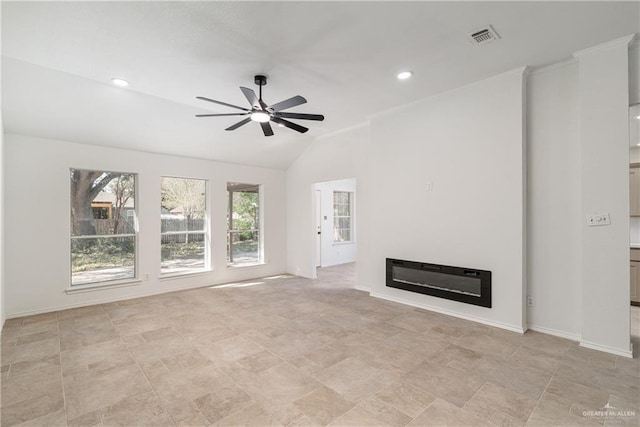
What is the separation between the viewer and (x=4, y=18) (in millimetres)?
2461

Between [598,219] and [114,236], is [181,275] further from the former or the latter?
[598,219]

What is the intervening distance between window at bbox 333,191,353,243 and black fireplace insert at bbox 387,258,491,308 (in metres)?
4.13

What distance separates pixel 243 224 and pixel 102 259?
8.73ft

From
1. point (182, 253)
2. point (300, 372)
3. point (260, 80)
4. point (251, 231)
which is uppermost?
point (260, 80)

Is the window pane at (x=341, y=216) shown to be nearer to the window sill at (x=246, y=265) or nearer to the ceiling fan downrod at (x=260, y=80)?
the window sill at (x=246, y=265)

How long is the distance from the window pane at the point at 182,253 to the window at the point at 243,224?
2.03 feet

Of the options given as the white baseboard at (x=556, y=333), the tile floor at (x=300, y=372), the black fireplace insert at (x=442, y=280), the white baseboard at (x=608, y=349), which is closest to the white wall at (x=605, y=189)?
the white baseboard at (x=608, y=349)

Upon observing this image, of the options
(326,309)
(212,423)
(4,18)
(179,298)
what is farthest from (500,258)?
(4,18)

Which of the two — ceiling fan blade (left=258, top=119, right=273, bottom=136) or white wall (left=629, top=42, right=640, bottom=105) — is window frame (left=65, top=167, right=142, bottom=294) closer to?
ceiling fan blade (left=258, top=119, right=273, bottom=136)

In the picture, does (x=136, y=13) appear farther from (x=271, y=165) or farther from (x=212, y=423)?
(x=271, y=165)

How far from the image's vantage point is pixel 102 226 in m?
5.04

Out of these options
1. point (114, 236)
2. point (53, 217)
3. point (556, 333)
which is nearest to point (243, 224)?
point (114, 236)

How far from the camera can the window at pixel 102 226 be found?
190 inches

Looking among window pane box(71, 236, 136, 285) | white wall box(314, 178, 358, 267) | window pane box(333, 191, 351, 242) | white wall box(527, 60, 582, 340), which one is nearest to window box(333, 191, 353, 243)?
window pane box(333, 191, 351, 242)
